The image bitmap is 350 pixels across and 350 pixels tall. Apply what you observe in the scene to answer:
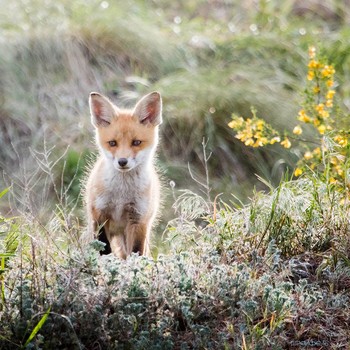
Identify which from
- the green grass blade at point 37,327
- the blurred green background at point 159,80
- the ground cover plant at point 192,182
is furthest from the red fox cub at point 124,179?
the blurred green background at point 159,80

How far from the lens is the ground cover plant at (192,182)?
4.75m

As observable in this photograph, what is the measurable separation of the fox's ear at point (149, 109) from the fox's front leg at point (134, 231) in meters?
0.75

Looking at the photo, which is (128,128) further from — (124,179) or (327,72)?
(327,72)

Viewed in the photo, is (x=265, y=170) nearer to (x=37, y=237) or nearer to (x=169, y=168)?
(x=169, y=168)

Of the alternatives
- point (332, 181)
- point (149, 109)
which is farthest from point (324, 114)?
point (149, 109)

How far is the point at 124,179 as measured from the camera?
6273 mm

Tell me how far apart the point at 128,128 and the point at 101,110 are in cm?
24

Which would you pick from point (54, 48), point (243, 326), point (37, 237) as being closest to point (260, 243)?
point (243, 326)

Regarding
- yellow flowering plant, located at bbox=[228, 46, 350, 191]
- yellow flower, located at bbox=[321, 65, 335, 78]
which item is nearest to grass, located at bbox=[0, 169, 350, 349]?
yellow flowering plant, located at bbox=[228, 46, 350, 191]

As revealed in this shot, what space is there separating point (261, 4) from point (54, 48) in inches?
141

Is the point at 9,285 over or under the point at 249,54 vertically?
over

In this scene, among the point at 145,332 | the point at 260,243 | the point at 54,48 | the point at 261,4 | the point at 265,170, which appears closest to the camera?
the point at 145,332

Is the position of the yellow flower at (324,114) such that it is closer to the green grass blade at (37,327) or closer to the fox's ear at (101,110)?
the fox's ear at (101,110)

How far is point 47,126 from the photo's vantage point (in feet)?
33.2
